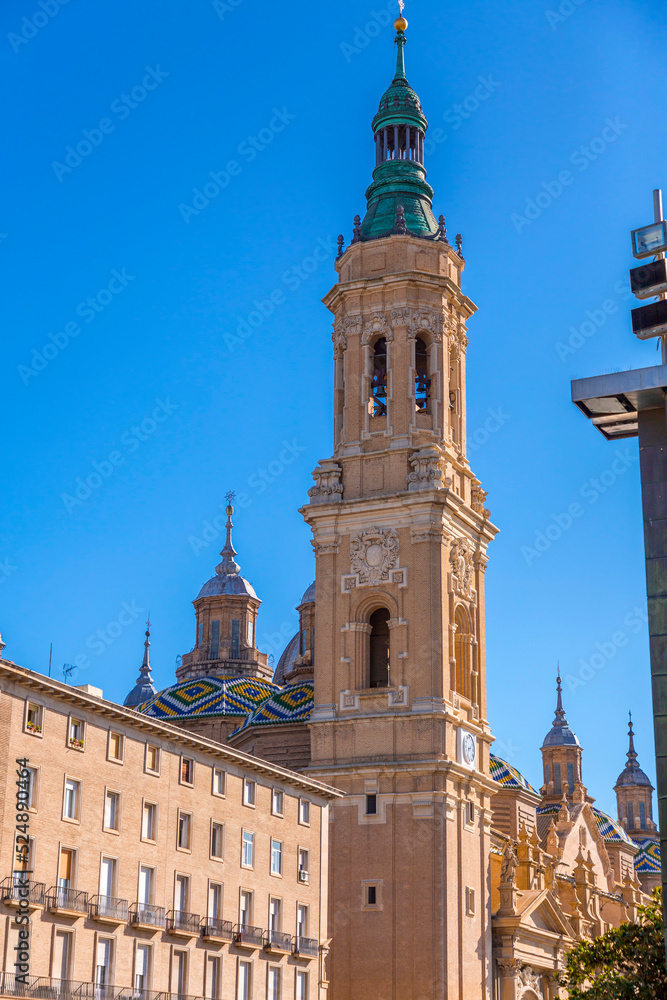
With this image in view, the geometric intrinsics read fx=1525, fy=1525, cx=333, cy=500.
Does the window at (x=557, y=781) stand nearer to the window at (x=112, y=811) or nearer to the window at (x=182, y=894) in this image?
the window at (x=182, y=894)

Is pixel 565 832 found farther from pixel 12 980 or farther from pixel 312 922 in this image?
pixel 12 980

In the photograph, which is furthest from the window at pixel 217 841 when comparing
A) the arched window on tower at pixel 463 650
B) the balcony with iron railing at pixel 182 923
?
the arched window on tower at pixel 463 650

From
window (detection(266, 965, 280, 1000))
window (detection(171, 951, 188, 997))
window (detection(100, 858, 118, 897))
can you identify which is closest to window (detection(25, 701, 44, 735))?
window (detection(100, 858, 118, 897))

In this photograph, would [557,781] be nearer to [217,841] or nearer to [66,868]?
[217,841]

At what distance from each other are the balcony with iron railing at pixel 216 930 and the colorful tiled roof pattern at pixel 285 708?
19874 mm

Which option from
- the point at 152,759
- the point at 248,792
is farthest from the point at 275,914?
the point at 152,759

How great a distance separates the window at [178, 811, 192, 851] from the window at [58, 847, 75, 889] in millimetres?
5582

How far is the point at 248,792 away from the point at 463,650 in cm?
1720

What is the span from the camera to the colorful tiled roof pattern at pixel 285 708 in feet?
219

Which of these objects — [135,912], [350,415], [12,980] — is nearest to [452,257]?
[350,415]

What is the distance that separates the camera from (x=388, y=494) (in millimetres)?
63000

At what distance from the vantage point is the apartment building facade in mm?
38844

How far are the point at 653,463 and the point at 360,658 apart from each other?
31.9 metres

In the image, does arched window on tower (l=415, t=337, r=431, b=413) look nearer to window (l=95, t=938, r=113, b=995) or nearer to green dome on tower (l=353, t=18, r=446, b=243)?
green dome on tower (l=353, t=18, r=446, b=243)
